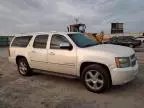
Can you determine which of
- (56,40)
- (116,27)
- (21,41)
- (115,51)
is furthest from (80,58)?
(116,27)

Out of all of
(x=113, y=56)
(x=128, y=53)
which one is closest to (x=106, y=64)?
(x=113, y=56)

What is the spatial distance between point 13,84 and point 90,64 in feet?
9.39

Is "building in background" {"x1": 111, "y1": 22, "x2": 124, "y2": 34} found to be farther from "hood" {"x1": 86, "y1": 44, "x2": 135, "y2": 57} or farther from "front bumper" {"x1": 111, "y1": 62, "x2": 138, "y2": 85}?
"front bumper" {"x1": 111, "y1": 62, "x2": 138, "y2": 85}

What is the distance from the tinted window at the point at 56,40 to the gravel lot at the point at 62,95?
4.13ft

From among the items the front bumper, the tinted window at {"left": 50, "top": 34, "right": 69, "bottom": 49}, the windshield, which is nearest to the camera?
the front bumper

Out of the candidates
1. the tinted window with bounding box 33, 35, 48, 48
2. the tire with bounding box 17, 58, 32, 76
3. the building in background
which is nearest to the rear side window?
the tinted window with bounding box 33, 35, 48, 48

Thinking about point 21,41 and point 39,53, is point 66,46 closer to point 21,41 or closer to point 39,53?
point 39,53

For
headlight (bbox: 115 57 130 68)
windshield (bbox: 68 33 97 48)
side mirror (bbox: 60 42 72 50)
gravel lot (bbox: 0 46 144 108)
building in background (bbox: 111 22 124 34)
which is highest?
building in background (bbox: 111 22 124 34)

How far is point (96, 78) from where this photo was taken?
6371mm

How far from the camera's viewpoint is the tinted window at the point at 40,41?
7.84 meters

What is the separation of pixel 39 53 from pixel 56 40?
2.77ft

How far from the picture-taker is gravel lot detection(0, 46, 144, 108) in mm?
5465

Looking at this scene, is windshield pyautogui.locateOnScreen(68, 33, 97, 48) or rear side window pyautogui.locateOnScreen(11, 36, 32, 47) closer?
windshield pyautogui.locateOnScreen(68, 33, 97, 48)

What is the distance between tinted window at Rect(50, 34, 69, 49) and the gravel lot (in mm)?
1260
